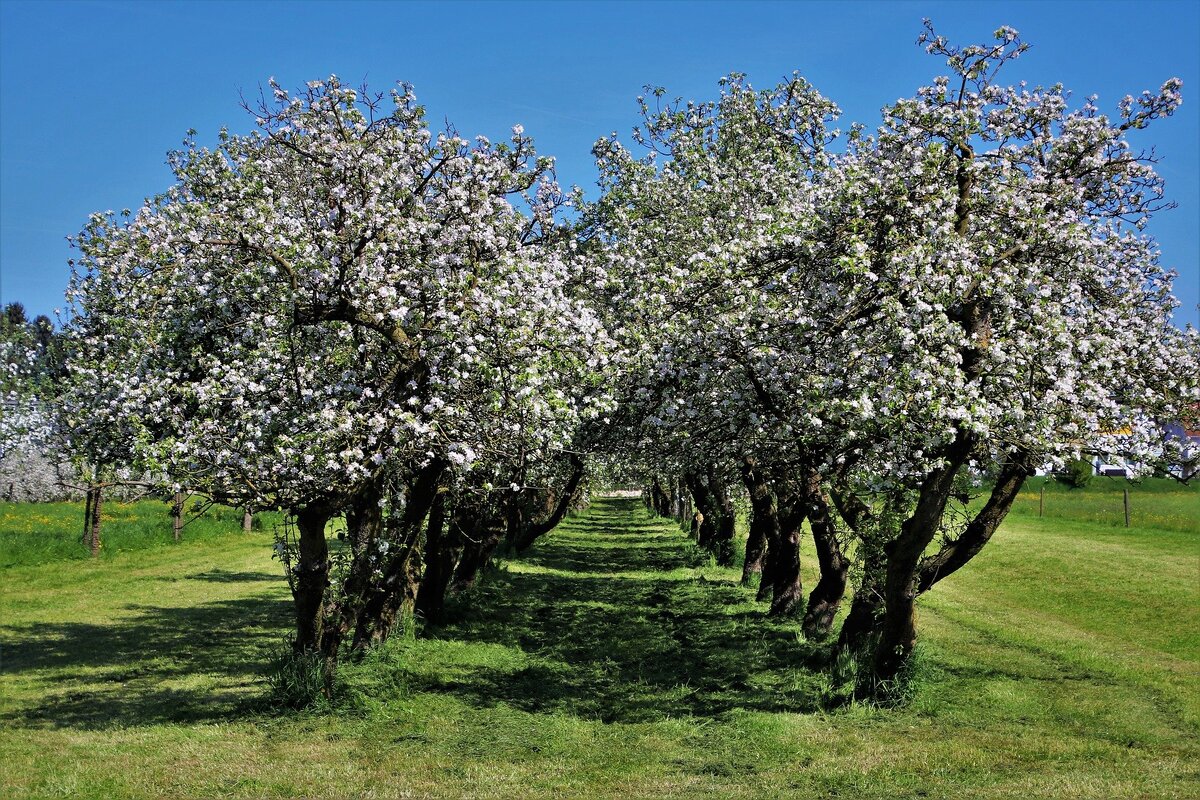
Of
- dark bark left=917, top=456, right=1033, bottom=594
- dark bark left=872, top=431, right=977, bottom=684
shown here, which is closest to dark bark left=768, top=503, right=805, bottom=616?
dark bark left=917, top=456, right=1033, bottom=594

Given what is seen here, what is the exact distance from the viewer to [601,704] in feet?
53.9

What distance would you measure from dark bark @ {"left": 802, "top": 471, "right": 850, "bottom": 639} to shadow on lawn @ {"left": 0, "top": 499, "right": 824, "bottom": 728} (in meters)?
Answer: 0.62

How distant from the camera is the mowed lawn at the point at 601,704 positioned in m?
12.2

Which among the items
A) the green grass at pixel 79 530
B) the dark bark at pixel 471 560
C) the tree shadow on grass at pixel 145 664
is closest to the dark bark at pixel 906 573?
the tree shadow on grass at pixel 145 664

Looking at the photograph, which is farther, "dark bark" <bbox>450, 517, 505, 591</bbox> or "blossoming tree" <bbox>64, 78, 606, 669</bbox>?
"dark bark" <bbox>450, 517, 505, 591</bbox>

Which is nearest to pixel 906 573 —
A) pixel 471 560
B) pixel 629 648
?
pixel 629 648

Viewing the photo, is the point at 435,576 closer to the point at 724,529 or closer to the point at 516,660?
the point at 516,660

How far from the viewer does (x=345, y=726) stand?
14.7 meters

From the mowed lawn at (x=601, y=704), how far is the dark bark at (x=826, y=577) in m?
0.74

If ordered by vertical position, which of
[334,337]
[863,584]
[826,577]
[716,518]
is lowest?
[826,577]

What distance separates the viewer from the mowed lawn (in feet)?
40.0

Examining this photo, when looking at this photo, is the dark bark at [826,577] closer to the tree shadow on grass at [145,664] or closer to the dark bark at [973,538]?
the dark bark at [973,538]

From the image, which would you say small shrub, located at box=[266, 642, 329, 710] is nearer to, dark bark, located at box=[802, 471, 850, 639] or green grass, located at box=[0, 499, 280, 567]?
dark bark, located at box=[802, 471, 850, 639]

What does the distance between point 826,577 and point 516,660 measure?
7.22 m
